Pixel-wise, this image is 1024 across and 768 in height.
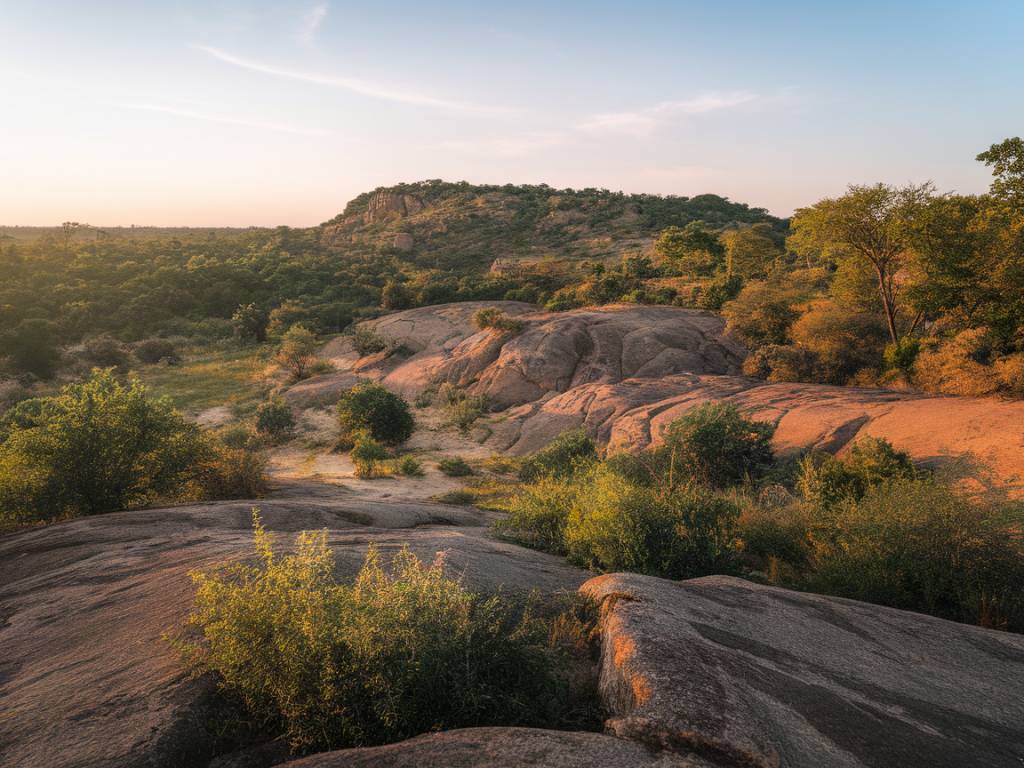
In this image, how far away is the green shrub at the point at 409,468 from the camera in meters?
18.1

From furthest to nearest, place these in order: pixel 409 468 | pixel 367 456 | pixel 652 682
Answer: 1. pixel 367 456
2. pixel 409 468
3. pixel 652 682

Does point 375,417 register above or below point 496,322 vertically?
below

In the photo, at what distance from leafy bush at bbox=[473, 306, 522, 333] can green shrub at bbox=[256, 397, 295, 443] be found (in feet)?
39.4

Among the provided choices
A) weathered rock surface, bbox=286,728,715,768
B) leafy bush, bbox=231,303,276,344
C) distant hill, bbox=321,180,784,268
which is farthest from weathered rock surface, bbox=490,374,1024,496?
distant hill, bbox=321,180,784,268

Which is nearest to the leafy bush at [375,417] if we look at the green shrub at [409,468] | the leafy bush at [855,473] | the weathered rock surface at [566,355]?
the green shrub at [409,468]

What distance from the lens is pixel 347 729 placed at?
3.15m

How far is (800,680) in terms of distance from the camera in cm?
377

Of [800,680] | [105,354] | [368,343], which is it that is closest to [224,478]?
[800,680]

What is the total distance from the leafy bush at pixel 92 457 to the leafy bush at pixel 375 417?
10890 mm

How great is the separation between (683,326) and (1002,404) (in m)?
14.0

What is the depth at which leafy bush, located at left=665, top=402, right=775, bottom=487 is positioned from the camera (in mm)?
13812

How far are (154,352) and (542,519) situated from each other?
125ft

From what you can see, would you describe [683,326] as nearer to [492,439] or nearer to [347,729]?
[492,439]

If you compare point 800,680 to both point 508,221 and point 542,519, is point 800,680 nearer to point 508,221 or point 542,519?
point 542,519
